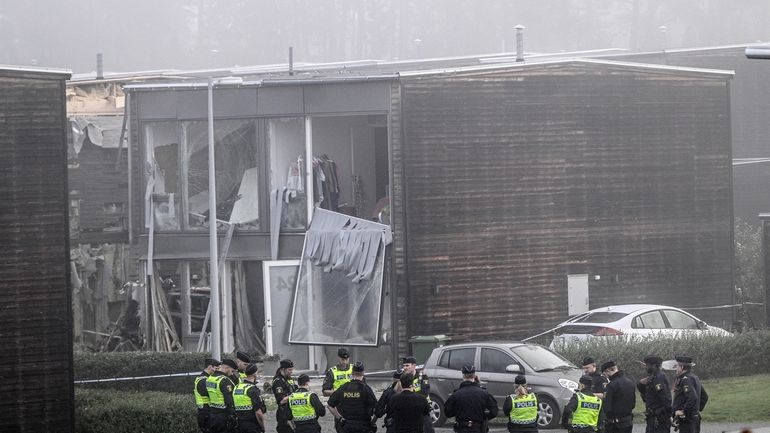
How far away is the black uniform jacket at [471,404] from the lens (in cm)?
1512

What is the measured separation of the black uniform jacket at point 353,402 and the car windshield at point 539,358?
4467mm

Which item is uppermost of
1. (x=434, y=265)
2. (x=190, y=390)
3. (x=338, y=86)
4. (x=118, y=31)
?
(x=118, y=31)

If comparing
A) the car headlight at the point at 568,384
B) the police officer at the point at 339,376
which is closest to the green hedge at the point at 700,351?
the car headlight at the point at 568,384

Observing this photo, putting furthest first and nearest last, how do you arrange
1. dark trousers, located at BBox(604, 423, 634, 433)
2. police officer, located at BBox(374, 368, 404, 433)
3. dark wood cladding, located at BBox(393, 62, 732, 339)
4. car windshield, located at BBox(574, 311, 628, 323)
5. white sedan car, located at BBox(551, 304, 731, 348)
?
dark wood cladding, located at BBox(393, 62, 732, 339) < car windshield, located at BBox(574, 311, 628, 323) < white sedan car, located at BBox(551, 304, 731, 348) < dark trousers, located at BBox(604, 423, 634, 433) < police officer, located at BBox(374, 368, 404, 433)

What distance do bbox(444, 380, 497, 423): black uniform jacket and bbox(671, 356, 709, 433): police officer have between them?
255 cm

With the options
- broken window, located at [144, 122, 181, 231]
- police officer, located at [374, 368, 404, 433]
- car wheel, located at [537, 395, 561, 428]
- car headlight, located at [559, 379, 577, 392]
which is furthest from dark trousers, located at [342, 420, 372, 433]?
broken window, located at [144, 122, 181, 231]

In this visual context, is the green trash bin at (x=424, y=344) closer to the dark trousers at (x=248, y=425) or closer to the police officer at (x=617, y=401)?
the dark trousers at (x=248, y=425)

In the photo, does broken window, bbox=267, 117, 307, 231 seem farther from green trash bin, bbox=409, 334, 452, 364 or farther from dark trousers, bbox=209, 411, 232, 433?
dark trousers, bbox=209, 411, 232, 433

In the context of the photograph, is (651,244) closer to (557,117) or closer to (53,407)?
(557,117)

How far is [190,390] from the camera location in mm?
25406

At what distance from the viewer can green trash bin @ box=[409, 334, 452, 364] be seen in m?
27.8

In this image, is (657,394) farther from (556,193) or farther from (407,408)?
(556,193)

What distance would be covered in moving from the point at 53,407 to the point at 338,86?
13.1 metres

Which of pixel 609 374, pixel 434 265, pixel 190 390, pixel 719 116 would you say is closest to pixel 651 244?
pixel 719 116
